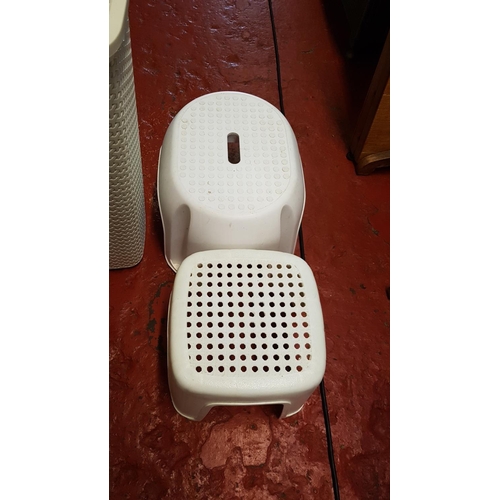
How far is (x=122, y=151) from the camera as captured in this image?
821mm

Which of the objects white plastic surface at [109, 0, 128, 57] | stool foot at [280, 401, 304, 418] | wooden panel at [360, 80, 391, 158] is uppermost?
white plastic surface at [109, 0, 128, 57]

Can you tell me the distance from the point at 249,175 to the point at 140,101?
69 centimetres

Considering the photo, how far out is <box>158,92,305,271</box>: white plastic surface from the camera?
40.0 inches

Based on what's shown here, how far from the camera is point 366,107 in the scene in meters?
1.36

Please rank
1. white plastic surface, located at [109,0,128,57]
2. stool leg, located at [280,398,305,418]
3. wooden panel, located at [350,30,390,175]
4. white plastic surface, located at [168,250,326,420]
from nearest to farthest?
white plastic surface, located at [109,0,128,57], white plastic surface, located at [168,250,326,420], stool leg, located at [280,398,305,418], wooden panel, located at [350,30,390,175]

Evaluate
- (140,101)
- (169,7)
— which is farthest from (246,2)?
(140,101)

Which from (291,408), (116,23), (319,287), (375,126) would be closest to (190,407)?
(291,408)

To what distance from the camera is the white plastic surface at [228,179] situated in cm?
102

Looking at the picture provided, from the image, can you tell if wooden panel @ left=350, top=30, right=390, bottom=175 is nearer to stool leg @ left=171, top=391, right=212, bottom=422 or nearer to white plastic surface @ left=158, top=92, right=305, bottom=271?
white plastic surface @ left=158, top=92, right=305, bottom=271

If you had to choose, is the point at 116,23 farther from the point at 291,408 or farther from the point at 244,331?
the point at 291,408

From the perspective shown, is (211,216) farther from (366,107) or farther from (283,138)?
(366,107)

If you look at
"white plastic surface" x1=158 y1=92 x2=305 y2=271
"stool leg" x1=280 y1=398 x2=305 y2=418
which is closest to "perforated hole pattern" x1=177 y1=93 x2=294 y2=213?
"white plastic surface" x1=158 y1=92 x2=305 y2=271

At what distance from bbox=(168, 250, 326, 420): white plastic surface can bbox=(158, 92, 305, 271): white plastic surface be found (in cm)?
7

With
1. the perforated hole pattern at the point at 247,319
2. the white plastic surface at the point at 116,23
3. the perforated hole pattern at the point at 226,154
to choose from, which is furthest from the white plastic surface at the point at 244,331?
the white plastic surface at the point at 116,23
